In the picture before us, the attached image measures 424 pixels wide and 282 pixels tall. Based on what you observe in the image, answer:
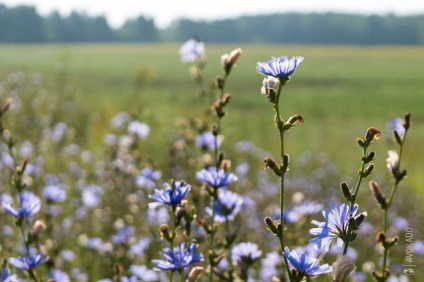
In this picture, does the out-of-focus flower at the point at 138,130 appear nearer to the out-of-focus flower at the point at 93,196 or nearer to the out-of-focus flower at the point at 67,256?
the out-of-focus flower at the point at 67,256

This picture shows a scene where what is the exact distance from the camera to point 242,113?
787 inches

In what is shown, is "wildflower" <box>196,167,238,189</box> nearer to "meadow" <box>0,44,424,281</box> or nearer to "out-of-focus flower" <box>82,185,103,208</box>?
"meadow" <box>0,44,424,281</box>

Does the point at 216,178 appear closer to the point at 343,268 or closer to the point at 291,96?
the point at 343,268

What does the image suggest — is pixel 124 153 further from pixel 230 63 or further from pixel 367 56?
pixel 367 56

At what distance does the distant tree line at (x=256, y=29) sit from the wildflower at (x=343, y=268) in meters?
81.7

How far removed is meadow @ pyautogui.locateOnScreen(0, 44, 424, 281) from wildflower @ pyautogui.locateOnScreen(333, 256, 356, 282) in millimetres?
1339

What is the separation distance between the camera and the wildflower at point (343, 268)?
1363 millimetres

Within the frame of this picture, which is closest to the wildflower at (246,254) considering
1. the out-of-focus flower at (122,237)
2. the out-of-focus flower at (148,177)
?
the out-of-focus flower at (148,177)

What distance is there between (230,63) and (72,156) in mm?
4966

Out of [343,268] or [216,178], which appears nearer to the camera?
[343,268]

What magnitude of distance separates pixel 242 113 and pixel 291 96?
1214 centimetres

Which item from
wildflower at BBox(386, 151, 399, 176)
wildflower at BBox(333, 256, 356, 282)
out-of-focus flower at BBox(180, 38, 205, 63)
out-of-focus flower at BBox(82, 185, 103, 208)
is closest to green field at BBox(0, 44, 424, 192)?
out-of-focus flower at BBox(180, 38, 205, 63)

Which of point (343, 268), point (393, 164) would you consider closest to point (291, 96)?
point (393, 164)

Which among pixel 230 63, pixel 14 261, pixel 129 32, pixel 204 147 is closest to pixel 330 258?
pixel 204 147
